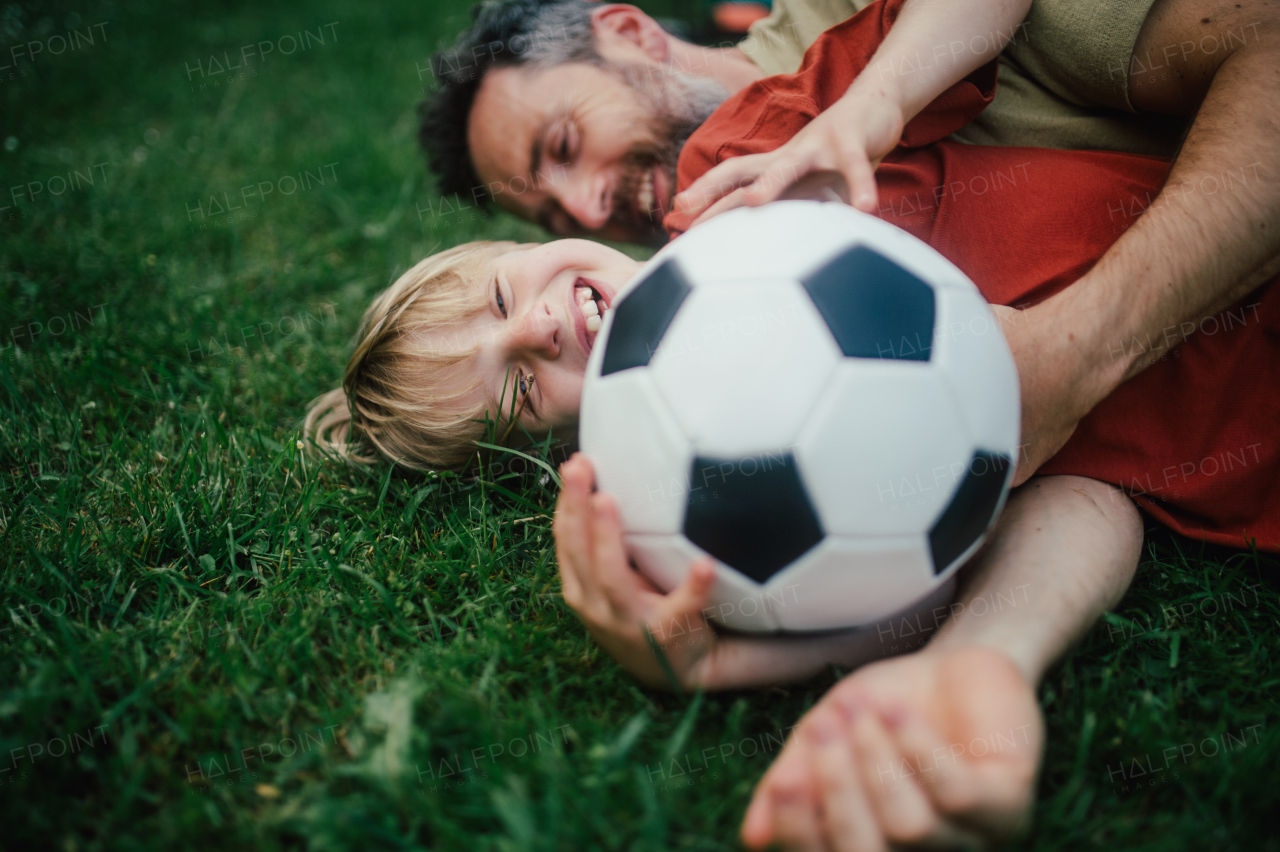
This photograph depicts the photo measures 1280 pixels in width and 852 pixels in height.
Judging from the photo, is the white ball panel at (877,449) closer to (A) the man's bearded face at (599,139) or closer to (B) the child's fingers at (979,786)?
(B) the child's fingers at (979,786)

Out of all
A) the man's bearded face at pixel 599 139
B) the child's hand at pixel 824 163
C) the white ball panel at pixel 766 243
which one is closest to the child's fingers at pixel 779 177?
the child's hand at pixel 824 163

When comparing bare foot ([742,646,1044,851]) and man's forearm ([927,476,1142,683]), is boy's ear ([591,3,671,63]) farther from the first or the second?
bare foot ([742,646,1044,851])

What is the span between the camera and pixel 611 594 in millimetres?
1393

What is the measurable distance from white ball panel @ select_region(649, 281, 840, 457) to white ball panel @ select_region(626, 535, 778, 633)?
0.20 m

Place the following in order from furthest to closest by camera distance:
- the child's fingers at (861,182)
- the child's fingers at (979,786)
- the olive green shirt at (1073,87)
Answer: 1. the olive green shirt at (1073,87)
2. the child's fingers at (861,182)
3. the child's fingers at (979,786)

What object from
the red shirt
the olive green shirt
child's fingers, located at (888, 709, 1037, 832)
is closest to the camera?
child's fingers, located at (888, 709, 1037, 832)

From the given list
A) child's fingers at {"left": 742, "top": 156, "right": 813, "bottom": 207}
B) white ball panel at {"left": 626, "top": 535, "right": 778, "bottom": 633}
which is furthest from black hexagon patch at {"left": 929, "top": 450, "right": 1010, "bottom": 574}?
child's fingers at {"left": 742, "top": 156, "right": 813, "bottom": 207}

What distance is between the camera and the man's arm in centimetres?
167

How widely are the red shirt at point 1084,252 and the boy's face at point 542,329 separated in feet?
1.06

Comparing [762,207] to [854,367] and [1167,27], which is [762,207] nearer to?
[854,367]

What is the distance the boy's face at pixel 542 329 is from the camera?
6.77 ft

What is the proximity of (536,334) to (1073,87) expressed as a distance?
1.66 metres

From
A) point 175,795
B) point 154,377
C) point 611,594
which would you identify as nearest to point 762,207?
point 611,594

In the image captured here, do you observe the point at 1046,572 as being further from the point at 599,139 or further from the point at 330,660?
the point at 599,139
